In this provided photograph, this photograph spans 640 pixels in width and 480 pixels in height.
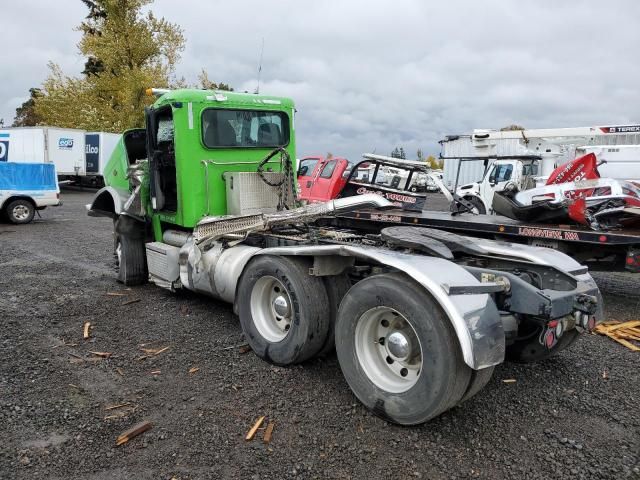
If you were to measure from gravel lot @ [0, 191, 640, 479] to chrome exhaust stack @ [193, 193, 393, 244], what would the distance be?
3.19 ft

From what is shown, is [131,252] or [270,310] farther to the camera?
[131,252]

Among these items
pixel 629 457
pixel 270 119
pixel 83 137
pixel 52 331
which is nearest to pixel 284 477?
pixel 629 457

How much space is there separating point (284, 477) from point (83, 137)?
84.9 ft

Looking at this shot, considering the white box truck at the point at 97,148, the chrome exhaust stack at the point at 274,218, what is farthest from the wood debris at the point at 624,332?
the white box truck at the point at 97,148

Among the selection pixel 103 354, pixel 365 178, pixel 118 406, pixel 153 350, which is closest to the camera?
pixel 118 406

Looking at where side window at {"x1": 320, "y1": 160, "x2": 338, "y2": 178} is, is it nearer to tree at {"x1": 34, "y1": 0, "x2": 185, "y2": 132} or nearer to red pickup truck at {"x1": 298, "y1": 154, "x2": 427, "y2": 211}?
red pickup truck at {"x1": 298, "y1": 154, "x2": 427, "y2": 211}

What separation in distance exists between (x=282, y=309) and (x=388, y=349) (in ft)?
3.82

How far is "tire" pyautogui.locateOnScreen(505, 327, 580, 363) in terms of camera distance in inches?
149

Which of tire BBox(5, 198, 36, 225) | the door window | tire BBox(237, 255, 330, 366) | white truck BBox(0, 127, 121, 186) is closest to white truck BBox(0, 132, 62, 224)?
tire BBox(5, 198, 36, 225)

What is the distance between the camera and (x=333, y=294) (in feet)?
13.3

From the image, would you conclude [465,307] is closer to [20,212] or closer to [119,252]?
[119,252]

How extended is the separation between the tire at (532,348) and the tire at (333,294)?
1.34m

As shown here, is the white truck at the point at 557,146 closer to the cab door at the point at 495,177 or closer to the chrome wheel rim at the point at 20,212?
the cab door at the point at 495,177

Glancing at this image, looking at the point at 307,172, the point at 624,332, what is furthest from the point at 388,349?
the point at 307,172
